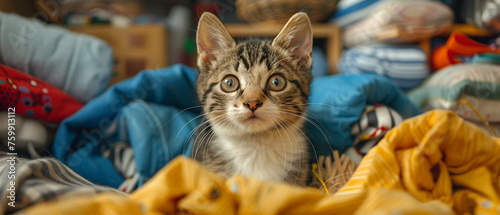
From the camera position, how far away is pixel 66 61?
1027mm

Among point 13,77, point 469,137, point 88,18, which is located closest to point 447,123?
point 469,137

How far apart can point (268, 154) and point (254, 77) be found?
8.3 inches

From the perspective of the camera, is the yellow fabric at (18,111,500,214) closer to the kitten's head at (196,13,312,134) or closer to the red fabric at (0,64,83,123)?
the kitten's head at (196,13,312,134)

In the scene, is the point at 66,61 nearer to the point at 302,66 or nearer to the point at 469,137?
the point at 302,66

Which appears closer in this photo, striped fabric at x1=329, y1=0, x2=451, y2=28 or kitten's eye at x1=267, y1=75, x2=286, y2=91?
kitten's eye at x1=267, y1=75, x2=286, y2=91

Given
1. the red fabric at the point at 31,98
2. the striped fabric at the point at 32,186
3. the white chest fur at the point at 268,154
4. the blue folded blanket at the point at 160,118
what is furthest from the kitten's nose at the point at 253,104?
the red fabric at the point at 31,98

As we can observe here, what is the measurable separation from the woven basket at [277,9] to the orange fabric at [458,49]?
1.93ft

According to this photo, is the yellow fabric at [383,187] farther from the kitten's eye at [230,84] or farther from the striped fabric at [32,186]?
the kitten's eye at [230,84]

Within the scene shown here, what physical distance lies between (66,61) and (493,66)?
1.55 meters

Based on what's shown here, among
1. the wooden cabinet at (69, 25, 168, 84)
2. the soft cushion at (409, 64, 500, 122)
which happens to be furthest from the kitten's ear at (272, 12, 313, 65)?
the wooden cabinet at (69, 25, 168, 84)

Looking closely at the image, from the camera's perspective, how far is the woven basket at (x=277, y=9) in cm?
133

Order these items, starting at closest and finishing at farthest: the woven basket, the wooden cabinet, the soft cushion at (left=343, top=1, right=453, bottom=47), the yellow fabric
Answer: the yellow fabric, the soft cushion at (left=343, top=1, right=453, bottom=47), the woven basket, the wooden cabinet

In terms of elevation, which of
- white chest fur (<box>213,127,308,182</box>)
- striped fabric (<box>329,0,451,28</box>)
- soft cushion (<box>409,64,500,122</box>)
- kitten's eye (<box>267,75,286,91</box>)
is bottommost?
white chest fur (<box>213,127,308,182</box>)

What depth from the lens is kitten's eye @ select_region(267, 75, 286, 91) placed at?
2.24 feet
